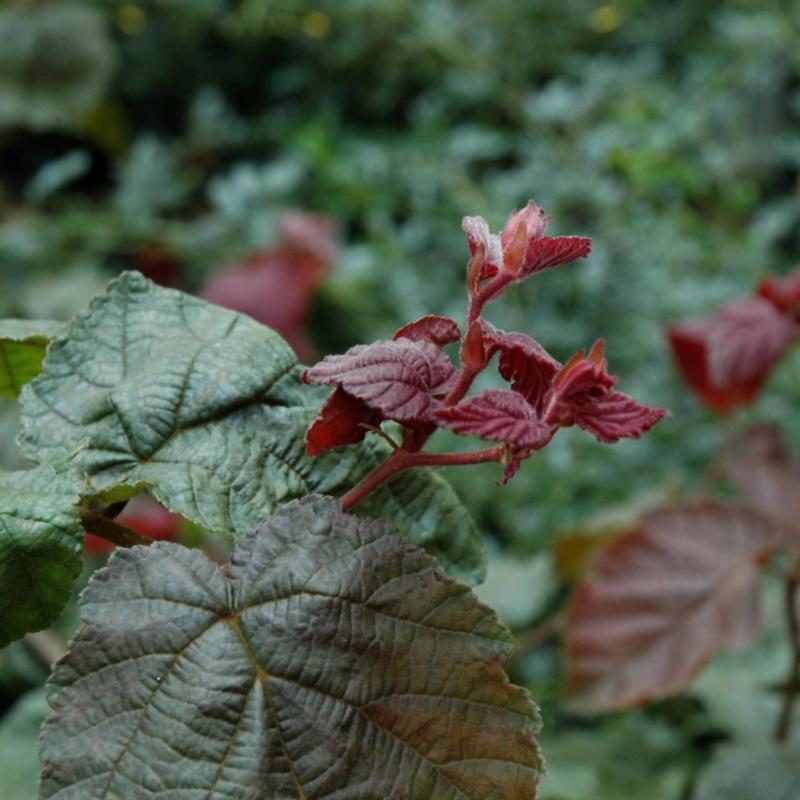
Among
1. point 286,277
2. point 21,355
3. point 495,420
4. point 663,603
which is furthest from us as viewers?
point 286,277

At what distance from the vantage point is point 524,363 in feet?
1.55

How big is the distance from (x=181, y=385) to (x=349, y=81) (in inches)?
79.3

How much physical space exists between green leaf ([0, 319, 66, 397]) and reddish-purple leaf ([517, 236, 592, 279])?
24 cm

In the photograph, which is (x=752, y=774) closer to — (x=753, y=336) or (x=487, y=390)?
(x=753, y=336)

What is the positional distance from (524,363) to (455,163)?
152cm

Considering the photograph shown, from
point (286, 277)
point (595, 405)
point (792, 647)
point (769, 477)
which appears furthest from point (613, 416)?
point (286, 277)

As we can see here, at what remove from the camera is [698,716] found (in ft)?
4.17

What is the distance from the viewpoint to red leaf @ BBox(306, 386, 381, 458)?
0.45m

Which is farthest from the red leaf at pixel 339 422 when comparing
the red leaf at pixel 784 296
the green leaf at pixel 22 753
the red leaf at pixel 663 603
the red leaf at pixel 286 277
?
the red leaf at pixel 286 277

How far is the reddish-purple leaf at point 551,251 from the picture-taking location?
0.46 metres

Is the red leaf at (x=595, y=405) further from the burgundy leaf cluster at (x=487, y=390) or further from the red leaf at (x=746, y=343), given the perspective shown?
the red leaf at (x=746, y=343)

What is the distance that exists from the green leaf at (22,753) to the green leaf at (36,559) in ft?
1.33

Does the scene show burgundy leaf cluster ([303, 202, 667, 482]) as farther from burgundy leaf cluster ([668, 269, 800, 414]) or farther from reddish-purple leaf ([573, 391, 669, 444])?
burgundy leaf cluster ([668, 269, 800, 414])

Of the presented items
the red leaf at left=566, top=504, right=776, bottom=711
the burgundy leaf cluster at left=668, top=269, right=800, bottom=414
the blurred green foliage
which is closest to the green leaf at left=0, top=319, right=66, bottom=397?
the red leaf at left=566, top=504, right=776, bottom=711
